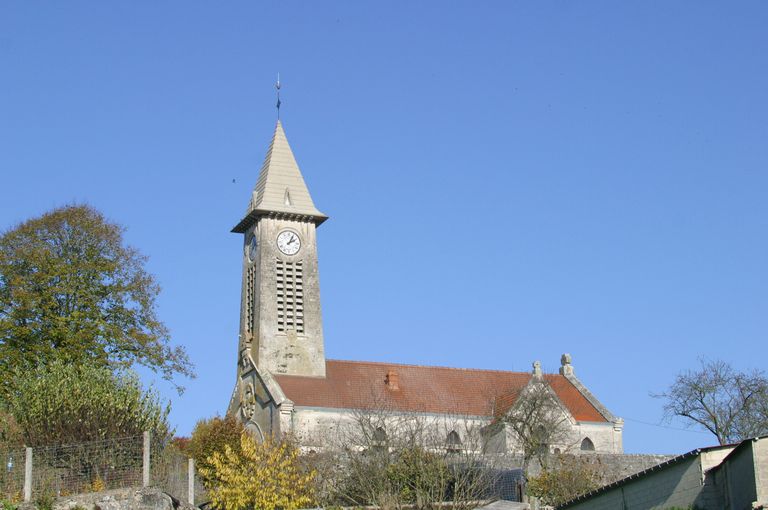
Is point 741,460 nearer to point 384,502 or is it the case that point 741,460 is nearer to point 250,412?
point 384,502

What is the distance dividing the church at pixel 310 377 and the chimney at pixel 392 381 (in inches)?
3.2

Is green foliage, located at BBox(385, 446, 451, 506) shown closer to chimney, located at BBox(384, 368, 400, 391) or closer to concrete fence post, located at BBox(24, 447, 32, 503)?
concrete fence post, located at BBox(24, 447, 32, 503)

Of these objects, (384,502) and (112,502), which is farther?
(384,502)

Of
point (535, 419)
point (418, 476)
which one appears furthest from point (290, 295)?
point (418, 476)

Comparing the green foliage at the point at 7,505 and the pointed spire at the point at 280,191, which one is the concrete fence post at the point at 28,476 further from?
the pointed spire at the point at 280,191

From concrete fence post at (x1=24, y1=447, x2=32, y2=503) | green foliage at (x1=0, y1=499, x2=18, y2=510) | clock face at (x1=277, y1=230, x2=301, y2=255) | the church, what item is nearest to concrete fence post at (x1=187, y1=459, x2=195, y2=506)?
concrete fence post at (x1=24, y1=447, x2=32, y2=503)

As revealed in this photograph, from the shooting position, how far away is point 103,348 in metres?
48.8

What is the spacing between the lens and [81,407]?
133ft

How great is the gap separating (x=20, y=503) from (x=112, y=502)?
2.60 meters

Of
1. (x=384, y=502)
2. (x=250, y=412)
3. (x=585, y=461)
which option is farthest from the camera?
(x=250, y=412)

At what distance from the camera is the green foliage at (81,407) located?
3950 centimetres

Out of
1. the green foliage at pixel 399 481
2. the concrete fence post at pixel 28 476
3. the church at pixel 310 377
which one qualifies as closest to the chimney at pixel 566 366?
the church at pixel 310 377

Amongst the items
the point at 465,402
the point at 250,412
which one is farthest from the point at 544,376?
the point at 250,412

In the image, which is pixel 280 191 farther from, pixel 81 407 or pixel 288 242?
pixel 81 407
